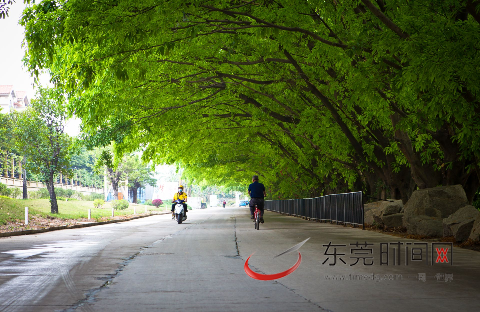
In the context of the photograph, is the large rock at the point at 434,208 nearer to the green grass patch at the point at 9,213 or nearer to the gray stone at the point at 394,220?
the gray stone at the point at 394,220

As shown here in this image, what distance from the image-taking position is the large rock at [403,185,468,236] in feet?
52.0

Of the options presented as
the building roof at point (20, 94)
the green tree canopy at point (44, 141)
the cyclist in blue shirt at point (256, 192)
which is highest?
the building roof at point (20, 94)

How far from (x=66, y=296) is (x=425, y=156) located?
46.7ft

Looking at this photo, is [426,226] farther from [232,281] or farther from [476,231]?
[232,281]

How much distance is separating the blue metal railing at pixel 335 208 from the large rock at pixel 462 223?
22.0 ft

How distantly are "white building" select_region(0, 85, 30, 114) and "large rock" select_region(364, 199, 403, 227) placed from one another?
80.4 meters

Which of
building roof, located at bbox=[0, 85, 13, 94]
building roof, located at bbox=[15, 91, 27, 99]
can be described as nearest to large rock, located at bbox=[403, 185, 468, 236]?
building roof, located at bbox=[0, 85, 13, 94]

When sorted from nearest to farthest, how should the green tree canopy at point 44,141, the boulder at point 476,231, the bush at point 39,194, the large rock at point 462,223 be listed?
the boulder at point 476,231, the large rock at point 462,223, the green tree canopy at point 44,141, the bush at point 39,194

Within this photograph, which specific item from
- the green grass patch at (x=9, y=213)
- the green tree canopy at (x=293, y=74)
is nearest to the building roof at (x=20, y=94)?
the green tree canopy at (x=293, y=74)

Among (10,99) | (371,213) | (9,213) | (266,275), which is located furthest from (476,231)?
(10,99)

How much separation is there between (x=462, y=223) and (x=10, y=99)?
9399 centimetres

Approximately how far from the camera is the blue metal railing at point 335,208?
72.8ft

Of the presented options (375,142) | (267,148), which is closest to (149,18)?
(375,142)

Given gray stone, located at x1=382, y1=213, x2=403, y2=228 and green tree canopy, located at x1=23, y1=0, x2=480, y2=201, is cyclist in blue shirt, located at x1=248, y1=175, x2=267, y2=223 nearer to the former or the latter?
green tree canopy, located at x1=23, y1=0, x2=480, y2=201
